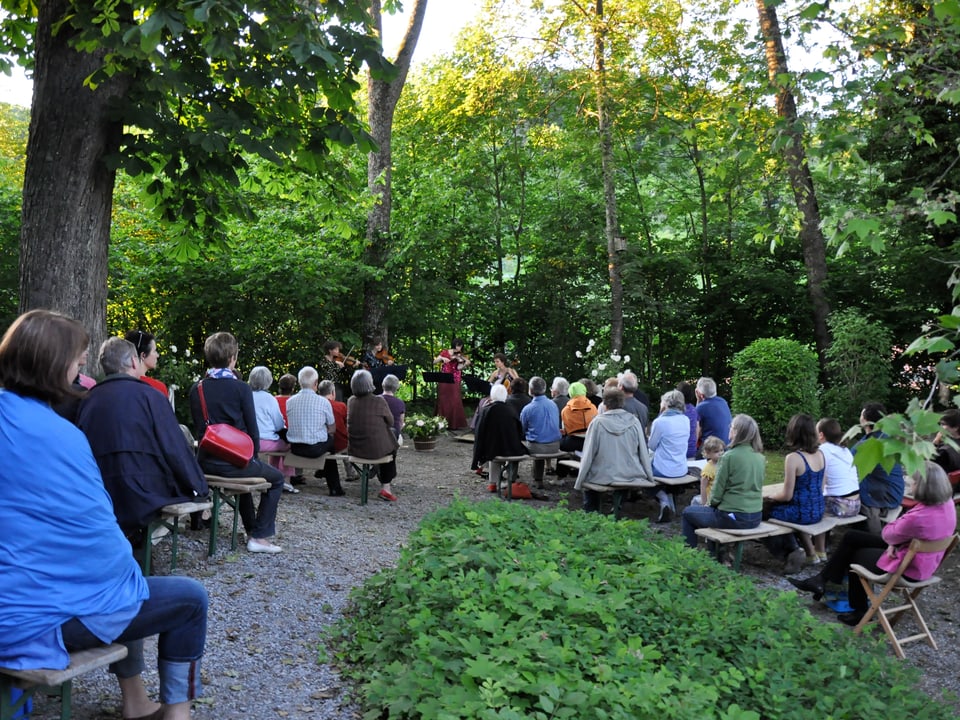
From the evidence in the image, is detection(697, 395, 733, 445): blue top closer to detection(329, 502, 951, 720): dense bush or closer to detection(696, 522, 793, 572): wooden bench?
detection(696, 522, 793, 572): wooden bench

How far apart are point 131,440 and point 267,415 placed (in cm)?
442

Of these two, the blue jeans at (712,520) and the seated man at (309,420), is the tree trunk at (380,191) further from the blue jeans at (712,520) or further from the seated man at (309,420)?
the blue jeans at (712,520)

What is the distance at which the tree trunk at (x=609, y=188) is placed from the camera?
17078 mm

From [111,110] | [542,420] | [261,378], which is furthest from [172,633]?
[542,420]

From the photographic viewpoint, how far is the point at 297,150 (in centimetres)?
706

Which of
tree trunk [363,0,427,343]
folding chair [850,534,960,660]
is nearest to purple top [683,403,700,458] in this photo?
folding chair [850,534,960,660]

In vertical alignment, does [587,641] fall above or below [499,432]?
below

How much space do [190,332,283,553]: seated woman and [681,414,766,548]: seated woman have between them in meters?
3.63

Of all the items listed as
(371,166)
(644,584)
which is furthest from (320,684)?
(371,166)

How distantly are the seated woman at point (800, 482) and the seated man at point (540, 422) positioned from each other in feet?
10.9

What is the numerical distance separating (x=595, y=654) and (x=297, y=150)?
4827 mm

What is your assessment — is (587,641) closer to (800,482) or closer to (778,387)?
(800,482)

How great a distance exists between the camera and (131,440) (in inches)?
180

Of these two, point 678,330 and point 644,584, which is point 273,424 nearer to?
point 644,584
